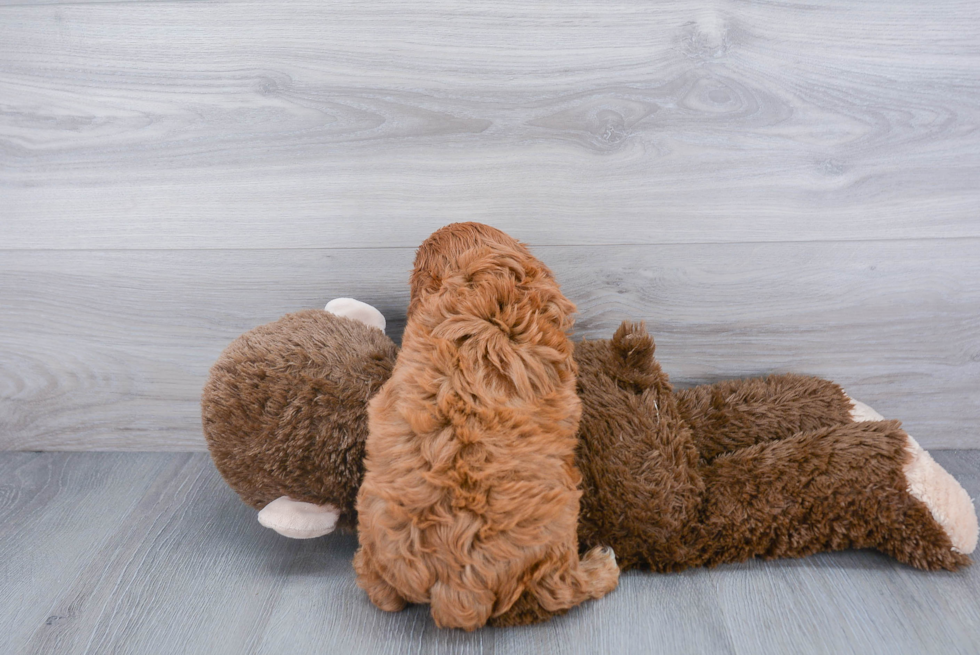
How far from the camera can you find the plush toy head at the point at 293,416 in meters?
0.78

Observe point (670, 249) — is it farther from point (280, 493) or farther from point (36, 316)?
point (36, 316)

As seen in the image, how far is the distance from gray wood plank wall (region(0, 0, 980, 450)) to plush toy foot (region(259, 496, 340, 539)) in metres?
0.32

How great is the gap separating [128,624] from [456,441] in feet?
1.53

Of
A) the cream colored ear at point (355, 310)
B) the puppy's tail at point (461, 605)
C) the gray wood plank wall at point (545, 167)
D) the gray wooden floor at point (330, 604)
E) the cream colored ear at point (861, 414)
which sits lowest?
the gray wooden floor at point (330, 604)

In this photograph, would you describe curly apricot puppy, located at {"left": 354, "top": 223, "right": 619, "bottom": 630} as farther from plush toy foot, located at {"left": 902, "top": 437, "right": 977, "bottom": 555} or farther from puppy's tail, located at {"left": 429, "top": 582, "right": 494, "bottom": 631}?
plush toy foot, located at {"left": 902, "top": 437, "right": 977, "bottom": 555}

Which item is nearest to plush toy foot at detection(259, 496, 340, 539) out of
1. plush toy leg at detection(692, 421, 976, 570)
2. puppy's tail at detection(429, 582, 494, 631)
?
puppy's tail at detection(429, 582, 494, 631)

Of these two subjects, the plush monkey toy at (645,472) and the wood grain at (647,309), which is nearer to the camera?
the plush monkey toy at (645,472)

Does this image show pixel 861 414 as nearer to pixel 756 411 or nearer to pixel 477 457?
pixel 756 411

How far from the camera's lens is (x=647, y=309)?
97cm

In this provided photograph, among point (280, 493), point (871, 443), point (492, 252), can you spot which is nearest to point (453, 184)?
point (492, 252)

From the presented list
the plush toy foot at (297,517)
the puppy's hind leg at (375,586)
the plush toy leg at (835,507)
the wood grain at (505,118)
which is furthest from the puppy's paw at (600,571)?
the wood grain at (505,118)

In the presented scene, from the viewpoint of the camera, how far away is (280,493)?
2.64 ft

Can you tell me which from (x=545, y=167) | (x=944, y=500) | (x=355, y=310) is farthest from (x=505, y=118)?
(x=944, y=500)

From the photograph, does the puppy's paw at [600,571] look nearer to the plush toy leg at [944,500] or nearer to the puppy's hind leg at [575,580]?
the puppy's hind leg at [575,580]
